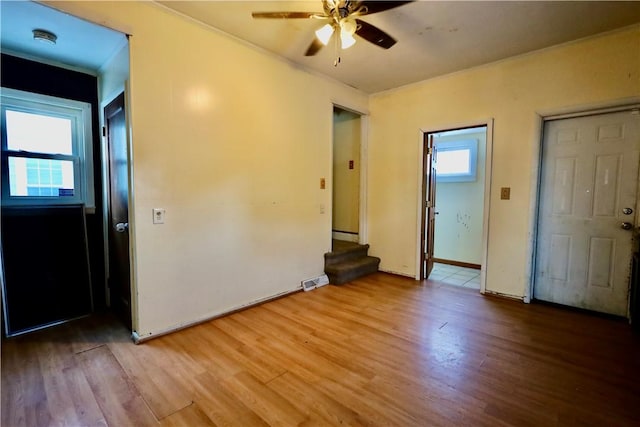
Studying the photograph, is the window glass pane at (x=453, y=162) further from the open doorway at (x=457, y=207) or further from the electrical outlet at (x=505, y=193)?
the electrical outlet at (x=505, y=193)

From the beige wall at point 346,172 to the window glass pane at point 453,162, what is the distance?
5.70ft

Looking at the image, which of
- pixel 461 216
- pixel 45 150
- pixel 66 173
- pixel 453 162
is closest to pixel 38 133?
pixel 45 150

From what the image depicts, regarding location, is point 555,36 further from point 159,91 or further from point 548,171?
point 159,91

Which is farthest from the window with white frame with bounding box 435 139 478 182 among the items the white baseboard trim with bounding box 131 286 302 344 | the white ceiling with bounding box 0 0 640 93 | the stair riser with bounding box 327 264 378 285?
the white baseboard trim with bounding box 131 286 302 344

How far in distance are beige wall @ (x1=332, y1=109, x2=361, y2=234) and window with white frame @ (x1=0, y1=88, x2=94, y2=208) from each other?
3.41 m

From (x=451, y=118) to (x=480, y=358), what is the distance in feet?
9.38

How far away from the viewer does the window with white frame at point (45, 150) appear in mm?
2537

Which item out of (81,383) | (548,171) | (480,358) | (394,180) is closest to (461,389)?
(480,358)

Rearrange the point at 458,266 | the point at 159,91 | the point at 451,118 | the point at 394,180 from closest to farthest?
the point at 159,91 → the point at 451,118 → the point at 394,180 → the point at 458,266

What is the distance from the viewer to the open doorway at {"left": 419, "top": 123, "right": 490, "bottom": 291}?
4.43 m

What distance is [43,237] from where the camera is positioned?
105 inches

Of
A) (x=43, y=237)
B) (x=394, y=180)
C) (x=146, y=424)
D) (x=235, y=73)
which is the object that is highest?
(x=235, y=73)

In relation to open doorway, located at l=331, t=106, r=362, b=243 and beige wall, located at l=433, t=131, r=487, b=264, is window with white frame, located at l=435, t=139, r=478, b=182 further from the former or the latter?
open doorway, located at l=331, t=106, r=362, b=243

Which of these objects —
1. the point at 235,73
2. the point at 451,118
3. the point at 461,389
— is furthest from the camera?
the point at 451,118
